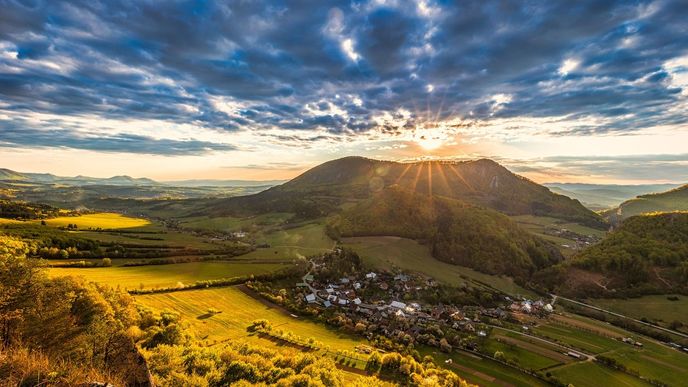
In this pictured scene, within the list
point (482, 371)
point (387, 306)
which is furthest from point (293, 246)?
point (482, 371)

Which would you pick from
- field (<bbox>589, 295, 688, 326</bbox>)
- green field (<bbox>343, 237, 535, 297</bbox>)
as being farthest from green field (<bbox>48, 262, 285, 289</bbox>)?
field (<bbox>589, 295, 688, 326</bbox>)

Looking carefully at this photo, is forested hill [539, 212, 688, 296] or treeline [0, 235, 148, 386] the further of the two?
forested hill [539, 212, 688, 296]

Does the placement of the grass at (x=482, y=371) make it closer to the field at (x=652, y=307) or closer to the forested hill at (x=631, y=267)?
the field at (x=652, y=307)

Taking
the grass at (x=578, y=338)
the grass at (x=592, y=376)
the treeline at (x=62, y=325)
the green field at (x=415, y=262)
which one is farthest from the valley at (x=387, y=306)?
the treeline at (x=62, y=325)

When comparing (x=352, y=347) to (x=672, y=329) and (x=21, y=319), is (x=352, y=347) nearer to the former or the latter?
(x=21, y=319)

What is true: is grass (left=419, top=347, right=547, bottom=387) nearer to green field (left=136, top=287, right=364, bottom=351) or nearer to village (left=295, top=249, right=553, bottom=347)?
village (left=295, top=249, right=553, bottom=347)

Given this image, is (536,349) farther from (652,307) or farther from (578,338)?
(652,307)
